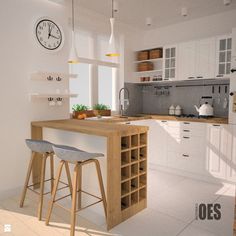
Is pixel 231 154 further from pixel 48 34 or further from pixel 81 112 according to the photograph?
pixel 48 34

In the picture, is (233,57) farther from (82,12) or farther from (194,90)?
(82,12)

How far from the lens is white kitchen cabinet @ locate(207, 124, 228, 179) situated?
3467mm

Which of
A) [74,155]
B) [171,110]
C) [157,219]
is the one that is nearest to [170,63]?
[171,110]

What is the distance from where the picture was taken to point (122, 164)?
240 cm

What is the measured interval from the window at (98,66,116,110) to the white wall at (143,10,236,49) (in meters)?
0.97

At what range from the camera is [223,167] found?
348 cm

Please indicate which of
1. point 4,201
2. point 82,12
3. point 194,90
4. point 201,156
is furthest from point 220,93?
point 4,201

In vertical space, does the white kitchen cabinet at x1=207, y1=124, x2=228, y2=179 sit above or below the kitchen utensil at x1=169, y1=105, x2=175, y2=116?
below

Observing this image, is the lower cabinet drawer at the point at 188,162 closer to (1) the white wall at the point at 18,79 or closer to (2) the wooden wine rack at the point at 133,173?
(2) the wooden wine rack at the point at 133,173

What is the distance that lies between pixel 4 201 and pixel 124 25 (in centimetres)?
379

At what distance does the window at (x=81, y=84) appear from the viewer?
412 cm

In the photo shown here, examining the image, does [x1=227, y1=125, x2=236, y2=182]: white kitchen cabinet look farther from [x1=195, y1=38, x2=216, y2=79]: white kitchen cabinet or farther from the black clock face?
the black clock face

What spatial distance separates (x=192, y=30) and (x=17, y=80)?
3.33 m

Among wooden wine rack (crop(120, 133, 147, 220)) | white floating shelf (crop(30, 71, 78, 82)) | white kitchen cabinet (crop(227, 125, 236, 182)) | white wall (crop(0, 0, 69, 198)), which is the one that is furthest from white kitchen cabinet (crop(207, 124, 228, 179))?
white wall (crop(0, 0, 69, 198))
